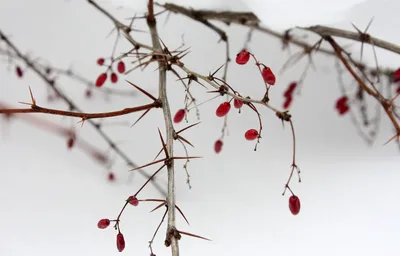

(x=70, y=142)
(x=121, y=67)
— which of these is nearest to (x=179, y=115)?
(x=121, y=67)

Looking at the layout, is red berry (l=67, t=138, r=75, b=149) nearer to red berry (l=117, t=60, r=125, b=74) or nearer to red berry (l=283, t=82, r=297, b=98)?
red berry (l=117, t=60, r=125, b=74)

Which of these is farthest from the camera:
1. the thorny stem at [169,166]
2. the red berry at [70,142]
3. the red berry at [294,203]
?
the red berry at [70,142]

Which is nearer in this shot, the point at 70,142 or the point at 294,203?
the point at 294,203

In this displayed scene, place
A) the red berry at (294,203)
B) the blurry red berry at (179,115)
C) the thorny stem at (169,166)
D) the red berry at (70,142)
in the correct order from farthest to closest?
the red berry at (70,142)
the blurry red berry at (179,115)
the red berry at (294,203)
the thorny stem at (169,166)

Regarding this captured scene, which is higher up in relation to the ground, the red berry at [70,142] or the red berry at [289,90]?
the red berry at [289,90]

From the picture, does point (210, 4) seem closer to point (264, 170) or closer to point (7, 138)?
point (264, 170)

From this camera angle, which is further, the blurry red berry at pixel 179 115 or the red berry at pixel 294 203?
the blurry red berry at pixel 179 115

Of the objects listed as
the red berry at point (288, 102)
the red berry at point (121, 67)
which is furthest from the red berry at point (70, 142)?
the red berry at point (288, 102)

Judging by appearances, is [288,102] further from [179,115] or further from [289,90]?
[179,115]

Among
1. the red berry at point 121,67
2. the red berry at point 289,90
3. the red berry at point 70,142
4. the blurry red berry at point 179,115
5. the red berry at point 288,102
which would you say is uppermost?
the red berry at point 289,90

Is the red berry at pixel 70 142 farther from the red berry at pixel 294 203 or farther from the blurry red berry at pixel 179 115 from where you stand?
the red berry at pixel 294 203

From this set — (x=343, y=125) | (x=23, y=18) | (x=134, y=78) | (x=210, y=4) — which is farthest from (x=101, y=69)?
(x=343, y=125)
